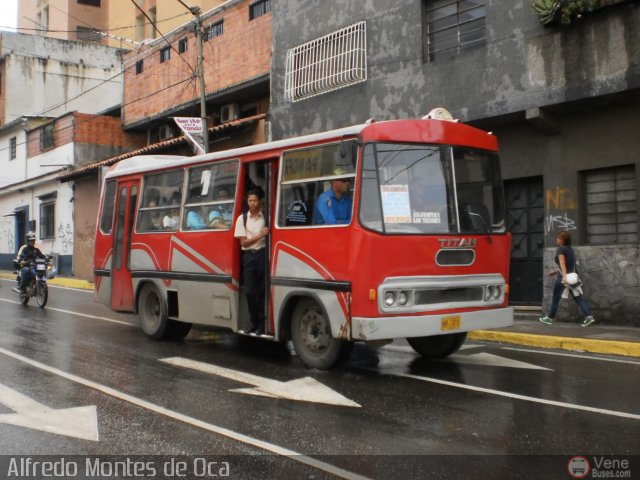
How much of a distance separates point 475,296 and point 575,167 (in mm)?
5623

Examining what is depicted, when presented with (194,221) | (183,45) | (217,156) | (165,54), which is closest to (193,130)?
(183,45)

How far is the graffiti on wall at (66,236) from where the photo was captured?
27.8 meters

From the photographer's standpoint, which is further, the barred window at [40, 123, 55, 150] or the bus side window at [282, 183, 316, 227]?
the barred window at [40, 123, 55, 150]

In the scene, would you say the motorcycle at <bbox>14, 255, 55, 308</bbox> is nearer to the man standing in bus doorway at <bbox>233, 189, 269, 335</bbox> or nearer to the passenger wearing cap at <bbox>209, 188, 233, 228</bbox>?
the passenger wearing cap at <bbox>209, 188, 233, 228</bbox>

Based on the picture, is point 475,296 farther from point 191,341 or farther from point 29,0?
point 29,0

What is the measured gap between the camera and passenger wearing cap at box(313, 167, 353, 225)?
6934 mm

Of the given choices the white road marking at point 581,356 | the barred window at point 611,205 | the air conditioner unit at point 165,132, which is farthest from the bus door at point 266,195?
the air conditioner unit at point 165,132

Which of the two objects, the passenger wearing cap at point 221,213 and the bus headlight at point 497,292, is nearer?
the bus headlight at point 497,292

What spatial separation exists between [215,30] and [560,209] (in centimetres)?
1361

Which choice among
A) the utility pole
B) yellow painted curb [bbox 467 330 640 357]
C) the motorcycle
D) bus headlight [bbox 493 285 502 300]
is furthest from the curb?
bus headlight [bbox 493 285 502 300]

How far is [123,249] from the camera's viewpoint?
1066 centimetres

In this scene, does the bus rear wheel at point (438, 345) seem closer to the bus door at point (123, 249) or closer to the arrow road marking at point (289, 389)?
the arrow road marking at point (289, 389)

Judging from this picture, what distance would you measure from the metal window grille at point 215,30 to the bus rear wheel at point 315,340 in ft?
50.9

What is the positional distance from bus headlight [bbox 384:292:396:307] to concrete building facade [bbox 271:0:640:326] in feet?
20.1
